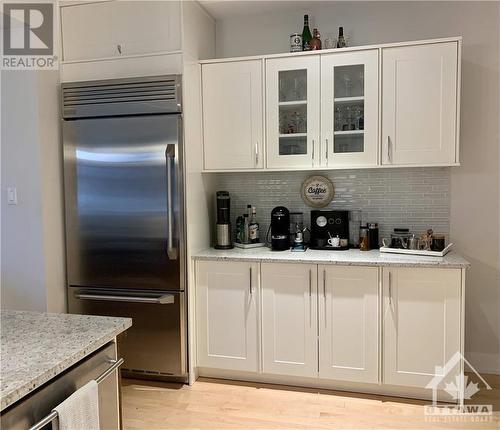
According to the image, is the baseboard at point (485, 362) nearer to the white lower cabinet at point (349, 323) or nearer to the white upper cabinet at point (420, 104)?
the white lower cabinet at point (349, 323)

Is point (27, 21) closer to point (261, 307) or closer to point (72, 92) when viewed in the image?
point (72, 92)

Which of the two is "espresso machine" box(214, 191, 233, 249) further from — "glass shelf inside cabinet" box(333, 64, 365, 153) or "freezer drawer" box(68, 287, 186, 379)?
"glass shelf inside cabinet" box(333, 64, 365, 153)

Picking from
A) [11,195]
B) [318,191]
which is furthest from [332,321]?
[11,195]

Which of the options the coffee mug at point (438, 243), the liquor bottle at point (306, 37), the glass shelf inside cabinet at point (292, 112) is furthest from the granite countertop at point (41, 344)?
the liquor bottle at point (306, 37)

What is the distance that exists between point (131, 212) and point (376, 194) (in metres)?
1.80

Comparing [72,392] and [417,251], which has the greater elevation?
[417,251]

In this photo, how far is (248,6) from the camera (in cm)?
306

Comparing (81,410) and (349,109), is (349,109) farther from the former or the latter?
(81,410)

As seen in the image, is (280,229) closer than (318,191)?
Yes

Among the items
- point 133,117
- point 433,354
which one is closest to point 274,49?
point 133,117

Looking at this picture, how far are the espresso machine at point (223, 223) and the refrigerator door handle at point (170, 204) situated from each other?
1.46ft

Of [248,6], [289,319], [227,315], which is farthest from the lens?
[248,6]

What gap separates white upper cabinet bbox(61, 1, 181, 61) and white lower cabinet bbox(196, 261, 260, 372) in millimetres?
1554

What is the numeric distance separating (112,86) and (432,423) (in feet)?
9.60
